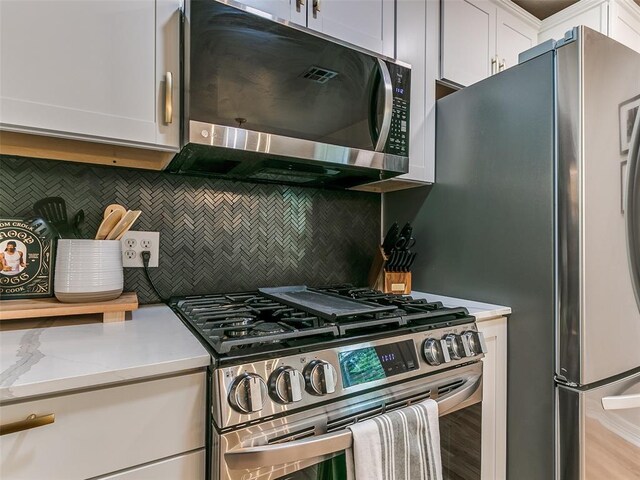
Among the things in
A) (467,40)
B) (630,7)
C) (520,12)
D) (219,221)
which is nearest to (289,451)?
(219,221)

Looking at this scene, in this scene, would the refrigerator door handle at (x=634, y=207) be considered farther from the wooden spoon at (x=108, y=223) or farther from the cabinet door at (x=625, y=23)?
the wooden spoon at (x=108, y=223)

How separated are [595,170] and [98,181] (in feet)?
5.20

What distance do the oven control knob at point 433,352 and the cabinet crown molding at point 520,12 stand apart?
1.68m

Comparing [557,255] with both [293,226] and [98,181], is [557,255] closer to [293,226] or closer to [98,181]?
[293,226]

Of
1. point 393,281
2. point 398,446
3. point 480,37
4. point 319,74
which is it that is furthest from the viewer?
point 480,37

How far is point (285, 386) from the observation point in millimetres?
748

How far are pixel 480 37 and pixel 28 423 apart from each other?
2056mm

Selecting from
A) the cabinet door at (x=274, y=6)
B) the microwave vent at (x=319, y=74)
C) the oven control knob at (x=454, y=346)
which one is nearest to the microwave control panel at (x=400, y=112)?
the microwave vent at (x=319, y=74)

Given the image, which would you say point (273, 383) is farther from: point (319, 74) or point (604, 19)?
point (604, 19)

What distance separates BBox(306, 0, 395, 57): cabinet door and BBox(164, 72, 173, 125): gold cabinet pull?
0.50 metres

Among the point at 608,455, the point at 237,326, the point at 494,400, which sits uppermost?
the point at 237,326

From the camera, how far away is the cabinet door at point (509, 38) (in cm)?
176

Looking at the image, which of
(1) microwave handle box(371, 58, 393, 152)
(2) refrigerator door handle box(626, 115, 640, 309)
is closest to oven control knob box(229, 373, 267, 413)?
(1) microwave handle box(371, 58, 393, 152)

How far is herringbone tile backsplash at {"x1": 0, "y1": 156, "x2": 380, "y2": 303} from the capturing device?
113cm
